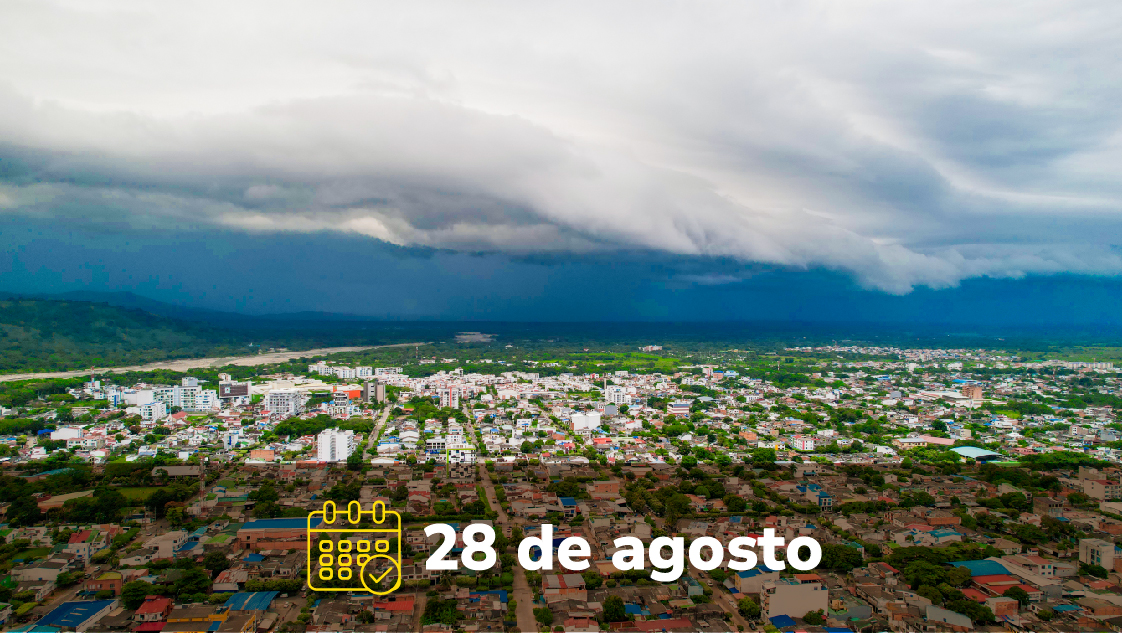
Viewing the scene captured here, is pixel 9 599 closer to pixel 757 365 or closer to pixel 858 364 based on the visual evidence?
pixel 757 365

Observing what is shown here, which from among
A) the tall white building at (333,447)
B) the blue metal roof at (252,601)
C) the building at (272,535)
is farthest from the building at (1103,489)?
the tall white building at (333,447)

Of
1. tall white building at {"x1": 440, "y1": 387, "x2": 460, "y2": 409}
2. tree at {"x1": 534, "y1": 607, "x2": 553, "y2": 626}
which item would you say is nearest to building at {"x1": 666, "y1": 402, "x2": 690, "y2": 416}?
tall white building at {"x1": 440, "y1": 387, "x2": 460, "y2": 409}

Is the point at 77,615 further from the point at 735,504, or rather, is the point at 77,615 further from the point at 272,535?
the point at 735,504

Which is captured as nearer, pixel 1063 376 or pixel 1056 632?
pixel 1056 632

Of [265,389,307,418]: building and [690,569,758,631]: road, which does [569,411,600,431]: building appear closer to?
[265,389,307,418]: building

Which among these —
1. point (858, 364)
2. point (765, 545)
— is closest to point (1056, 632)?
point (765, 545)

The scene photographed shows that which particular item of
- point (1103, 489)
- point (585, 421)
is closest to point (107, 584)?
point (585, 421)
